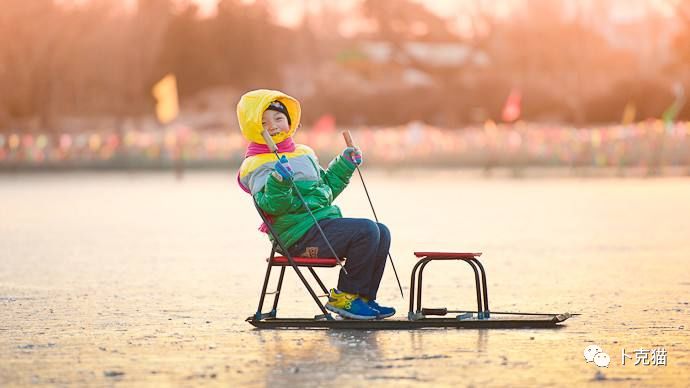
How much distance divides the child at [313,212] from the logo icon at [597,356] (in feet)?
4.16

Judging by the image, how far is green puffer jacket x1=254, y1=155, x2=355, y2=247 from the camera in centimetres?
812

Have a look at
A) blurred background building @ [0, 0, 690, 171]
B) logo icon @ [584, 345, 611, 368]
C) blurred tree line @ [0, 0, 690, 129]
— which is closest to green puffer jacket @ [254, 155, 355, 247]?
logo icon @ [584, 345, 611, 368]

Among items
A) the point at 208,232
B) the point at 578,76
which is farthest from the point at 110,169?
the point at 578,76

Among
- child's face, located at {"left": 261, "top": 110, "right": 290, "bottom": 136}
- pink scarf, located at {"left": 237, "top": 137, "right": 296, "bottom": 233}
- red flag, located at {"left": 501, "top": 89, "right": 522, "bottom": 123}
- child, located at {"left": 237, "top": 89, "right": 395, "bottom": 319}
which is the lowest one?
child, located at {"left": 237, "top": 89, "right": 395, "bottom": 319}

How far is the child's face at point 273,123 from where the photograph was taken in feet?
28.0

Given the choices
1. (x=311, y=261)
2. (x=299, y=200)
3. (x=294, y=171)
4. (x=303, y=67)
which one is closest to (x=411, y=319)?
(x=311, y=261)

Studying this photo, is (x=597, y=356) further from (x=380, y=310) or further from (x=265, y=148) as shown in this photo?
(x=265, y=148)

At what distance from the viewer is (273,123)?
853 centimetres

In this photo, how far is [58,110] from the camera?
79.3 metres

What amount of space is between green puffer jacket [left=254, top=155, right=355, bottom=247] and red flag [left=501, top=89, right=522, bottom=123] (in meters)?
49.4

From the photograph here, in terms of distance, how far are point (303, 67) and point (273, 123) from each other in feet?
239

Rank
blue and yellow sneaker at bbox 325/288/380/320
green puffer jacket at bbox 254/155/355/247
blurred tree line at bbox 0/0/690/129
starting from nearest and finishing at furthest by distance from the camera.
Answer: green puffer jacket at bbox 254/155/355/247 < blue and yellow sneaker at bbox 325/288/380/320 < blurred tree line at bbox 0/0/690/129

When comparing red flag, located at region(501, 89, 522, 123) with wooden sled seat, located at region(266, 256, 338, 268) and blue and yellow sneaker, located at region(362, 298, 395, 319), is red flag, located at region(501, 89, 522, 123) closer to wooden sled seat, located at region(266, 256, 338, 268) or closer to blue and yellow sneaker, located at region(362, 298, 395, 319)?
blue and yellow sneaker, located at region(362, 298, 395, 319)

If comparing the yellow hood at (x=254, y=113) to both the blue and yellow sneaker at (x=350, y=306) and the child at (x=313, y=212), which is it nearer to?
the child at (x=313, y=212)
